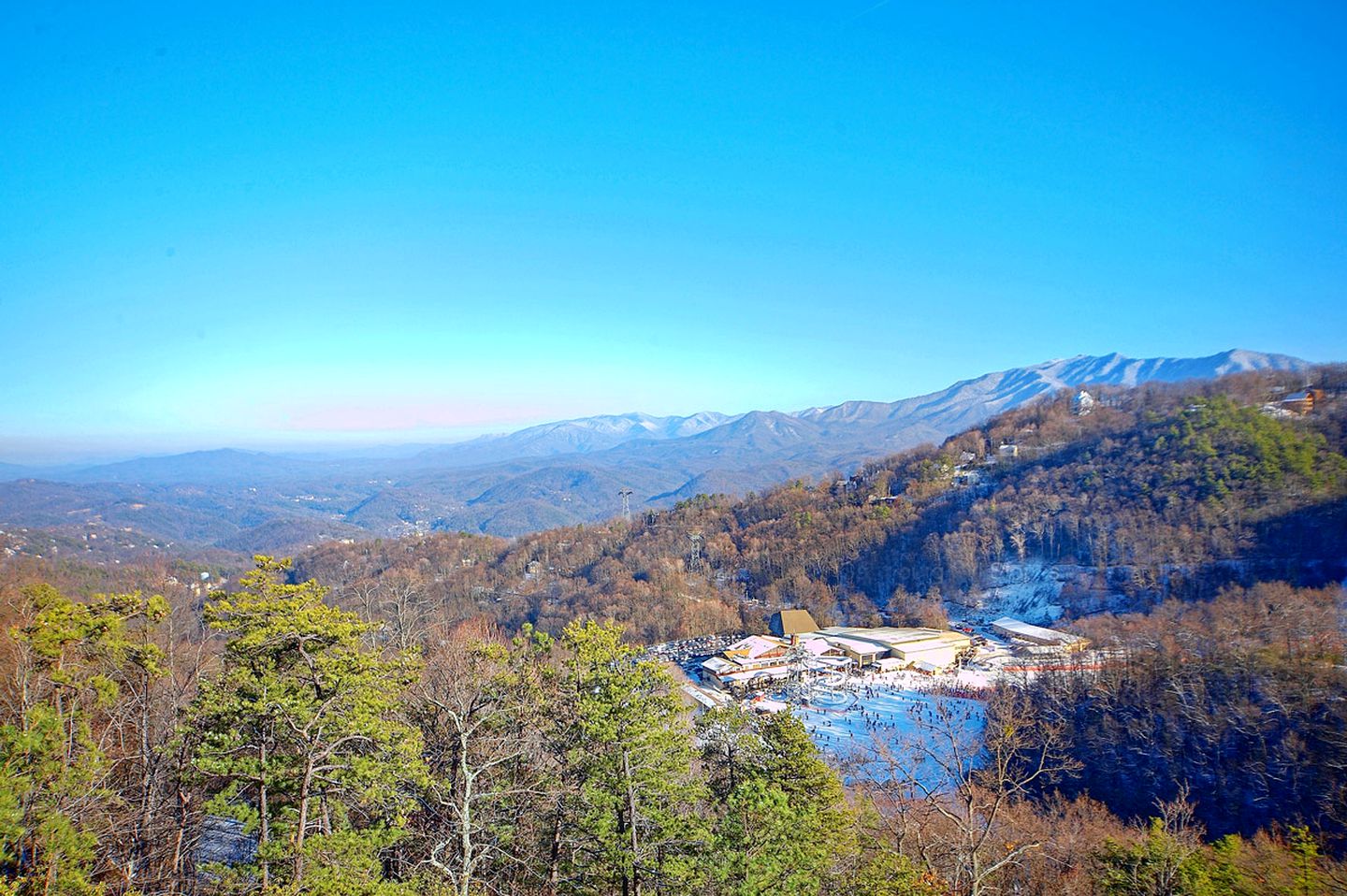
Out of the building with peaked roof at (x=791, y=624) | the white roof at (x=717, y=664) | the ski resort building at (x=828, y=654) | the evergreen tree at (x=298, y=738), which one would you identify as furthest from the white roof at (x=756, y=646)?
the evergreen tree at (x=298, y=738)

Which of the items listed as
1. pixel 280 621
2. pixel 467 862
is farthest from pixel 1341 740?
pixel 280 621

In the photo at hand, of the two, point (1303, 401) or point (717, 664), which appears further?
point (1303, 401)

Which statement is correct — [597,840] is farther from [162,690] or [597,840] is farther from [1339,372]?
[1339,372]

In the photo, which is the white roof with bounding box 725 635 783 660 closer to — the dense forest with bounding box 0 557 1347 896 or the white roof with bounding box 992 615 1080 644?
the white roof with bounding box 992 615 1080 644

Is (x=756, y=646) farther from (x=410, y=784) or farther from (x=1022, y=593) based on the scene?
(x=410, y=784)

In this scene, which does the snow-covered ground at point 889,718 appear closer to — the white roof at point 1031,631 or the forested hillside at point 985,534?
the white roof at point 1031,631

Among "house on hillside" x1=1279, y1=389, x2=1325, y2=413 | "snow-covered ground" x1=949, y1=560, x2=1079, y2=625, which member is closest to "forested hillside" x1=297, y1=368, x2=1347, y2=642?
"snow-covered ground" x1=949, y1=560, x2=1079, y2=625

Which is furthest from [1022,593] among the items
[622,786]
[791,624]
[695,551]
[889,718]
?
[622,786]
